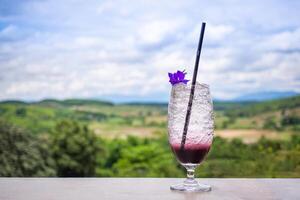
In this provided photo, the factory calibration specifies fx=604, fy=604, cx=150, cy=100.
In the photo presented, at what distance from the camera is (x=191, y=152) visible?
56.8 inches

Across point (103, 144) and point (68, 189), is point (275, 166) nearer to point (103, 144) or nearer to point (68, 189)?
point (103, 144)

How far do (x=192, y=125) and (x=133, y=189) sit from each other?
216 millimetres

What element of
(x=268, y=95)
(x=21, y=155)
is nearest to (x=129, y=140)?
(x=21, y=155)

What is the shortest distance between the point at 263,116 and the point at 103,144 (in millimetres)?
1959

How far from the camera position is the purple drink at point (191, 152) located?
1440mm

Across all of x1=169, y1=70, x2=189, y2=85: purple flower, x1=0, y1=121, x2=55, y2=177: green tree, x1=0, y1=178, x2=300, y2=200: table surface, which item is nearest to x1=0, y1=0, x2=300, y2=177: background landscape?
x1=0, y1=121, x2=55, y2=177: green tree

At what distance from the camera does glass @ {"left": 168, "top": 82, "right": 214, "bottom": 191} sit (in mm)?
1437

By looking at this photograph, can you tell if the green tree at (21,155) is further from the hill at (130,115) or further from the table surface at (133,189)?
the table surface at (133,189)

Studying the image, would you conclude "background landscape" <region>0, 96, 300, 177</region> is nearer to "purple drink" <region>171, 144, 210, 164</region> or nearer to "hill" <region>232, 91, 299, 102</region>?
"hill" <region>232, 91, 299, 102</region>

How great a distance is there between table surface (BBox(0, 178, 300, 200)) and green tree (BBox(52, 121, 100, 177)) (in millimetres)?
5313

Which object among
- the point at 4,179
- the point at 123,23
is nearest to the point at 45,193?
the point at 4,179

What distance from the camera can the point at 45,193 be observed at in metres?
1.40

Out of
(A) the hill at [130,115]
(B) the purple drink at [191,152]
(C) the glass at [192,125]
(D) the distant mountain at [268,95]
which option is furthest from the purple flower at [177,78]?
(A) the hill at [130,115]

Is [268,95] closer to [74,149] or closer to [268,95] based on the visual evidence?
[268,95]
